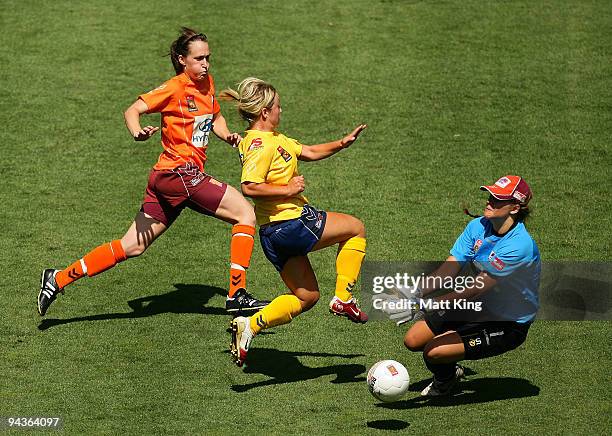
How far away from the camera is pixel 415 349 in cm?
882

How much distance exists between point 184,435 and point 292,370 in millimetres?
1434

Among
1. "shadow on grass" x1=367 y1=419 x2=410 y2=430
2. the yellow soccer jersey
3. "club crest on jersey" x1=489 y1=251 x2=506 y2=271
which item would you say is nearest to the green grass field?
"shadow on grass" x1=367 y1=419 x2=410 y2=430

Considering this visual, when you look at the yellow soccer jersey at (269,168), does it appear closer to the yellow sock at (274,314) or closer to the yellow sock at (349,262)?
the yellow sock at (349,262)

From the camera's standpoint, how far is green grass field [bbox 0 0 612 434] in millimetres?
8641

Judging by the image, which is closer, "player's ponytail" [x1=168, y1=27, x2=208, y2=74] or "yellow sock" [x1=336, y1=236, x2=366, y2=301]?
"yellow sock" [x1=336, y1=236, x2=366, y2=301]

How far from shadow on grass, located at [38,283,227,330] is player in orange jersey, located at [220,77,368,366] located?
1.59m

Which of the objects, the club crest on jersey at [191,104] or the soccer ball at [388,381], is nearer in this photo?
the soccer ball at [388,381]

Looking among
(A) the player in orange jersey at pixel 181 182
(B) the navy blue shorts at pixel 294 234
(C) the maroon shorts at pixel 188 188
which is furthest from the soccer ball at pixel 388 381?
(C) the maroon shorts at pixel 188 188

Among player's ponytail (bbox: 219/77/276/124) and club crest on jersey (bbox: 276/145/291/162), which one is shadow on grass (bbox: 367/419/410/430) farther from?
player's ponytail (bbox: 219/77/276/124)

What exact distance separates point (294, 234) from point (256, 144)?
0.75 meters

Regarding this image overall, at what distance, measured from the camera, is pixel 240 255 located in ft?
32.0

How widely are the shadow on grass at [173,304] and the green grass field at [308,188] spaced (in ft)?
0.08

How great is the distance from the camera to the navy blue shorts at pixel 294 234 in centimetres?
876

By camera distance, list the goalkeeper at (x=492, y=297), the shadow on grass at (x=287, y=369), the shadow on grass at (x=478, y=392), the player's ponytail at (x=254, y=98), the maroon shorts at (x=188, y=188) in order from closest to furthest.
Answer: the goalkeeper at (x=492, y=297) → the shadow on grass at (x=478, y=392) → the player's ponytail at (x=254, y=98) → the shadow on grass at (x=287, y=369) → the maroon shorts at (x=188, y=188)
